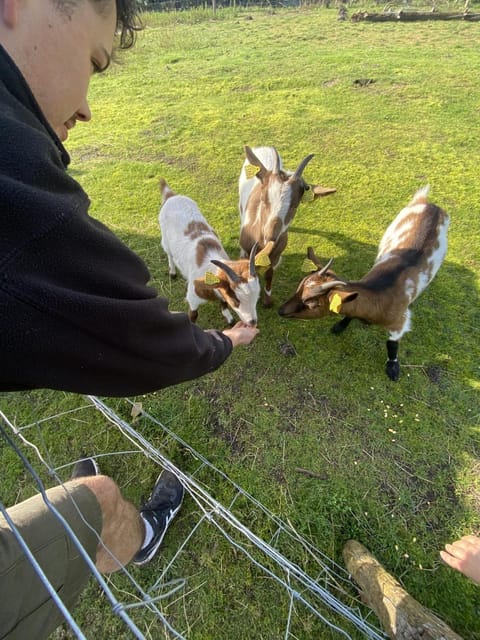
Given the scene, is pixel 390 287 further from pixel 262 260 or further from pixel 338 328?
pixel 262 260

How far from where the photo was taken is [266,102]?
7.71m

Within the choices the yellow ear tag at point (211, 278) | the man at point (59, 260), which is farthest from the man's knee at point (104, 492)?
the yellow ear tag at point (211, 278)

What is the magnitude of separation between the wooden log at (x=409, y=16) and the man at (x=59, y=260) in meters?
14.8

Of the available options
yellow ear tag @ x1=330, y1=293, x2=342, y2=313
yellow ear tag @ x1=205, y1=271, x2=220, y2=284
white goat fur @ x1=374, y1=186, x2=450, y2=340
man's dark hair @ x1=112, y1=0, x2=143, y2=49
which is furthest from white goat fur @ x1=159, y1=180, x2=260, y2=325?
man's dark hair @ x1=112, y1=0, x2=143, y2=49

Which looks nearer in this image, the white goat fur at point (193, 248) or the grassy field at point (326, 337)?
the grassy field at point (326, 337)

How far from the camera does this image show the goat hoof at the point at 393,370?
3.46 meters

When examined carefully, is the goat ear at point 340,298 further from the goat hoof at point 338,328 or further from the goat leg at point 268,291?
the goat leg at point 268,291

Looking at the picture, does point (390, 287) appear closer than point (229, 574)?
No

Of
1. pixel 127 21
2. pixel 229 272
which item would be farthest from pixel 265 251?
pixel 127 21

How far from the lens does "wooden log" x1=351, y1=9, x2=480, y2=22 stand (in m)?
11.3

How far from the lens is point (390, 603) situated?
2076 mm

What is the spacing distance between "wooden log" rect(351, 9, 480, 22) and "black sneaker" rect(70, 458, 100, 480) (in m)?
15.4

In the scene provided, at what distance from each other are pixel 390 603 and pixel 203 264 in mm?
2953

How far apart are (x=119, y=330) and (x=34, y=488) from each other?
2.69 metres
